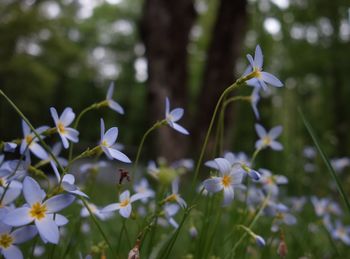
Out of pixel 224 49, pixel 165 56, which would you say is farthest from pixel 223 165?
pixel 224 49

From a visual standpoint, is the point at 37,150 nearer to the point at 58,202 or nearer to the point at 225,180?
the point at 58,202

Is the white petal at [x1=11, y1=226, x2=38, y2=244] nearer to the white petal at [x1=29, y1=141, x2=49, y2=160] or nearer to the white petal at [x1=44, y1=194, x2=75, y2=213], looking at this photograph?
the white petal at [x1=44, y1=194, x2=75, y2=213]

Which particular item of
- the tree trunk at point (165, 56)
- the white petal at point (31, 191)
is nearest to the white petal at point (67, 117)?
the white petal at point (31, 191)

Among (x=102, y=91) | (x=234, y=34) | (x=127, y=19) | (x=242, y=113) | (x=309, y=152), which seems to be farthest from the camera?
(x=102, y=91)

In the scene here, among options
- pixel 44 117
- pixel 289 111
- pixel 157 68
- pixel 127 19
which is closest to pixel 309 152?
pixel 289 111

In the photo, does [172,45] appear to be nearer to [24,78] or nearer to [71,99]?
[24,78]

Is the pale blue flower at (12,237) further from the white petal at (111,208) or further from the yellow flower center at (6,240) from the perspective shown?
the white petal at (111,208)
